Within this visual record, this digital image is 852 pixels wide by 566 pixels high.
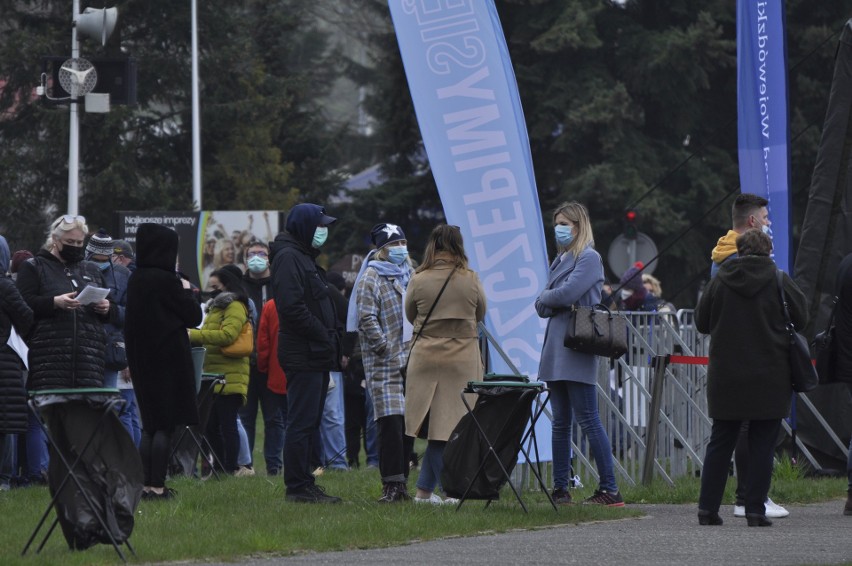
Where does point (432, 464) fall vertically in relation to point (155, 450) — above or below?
below

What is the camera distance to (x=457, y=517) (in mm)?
9984

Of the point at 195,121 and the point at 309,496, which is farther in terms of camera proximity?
the point at 195,121

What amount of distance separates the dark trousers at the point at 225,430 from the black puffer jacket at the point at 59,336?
9.10 ft

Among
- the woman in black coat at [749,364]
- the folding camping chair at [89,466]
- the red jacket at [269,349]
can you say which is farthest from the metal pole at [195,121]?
the folding camping chair at [89,466]

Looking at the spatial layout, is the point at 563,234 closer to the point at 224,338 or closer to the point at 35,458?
the point at 224,338

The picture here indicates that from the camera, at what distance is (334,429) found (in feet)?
50.7

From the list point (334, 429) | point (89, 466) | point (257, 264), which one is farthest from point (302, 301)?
point (334, 429)

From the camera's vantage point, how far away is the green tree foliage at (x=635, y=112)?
35.9 metres

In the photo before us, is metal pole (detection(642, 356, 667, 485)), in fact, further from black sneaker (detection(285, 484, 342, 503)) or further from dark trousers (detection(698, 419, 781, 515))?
black sneaker (detection(285, 484, 342, 503))

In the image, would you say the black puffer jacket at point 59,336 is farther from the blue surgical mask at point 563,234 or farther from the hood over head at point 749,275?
the hood over head at point 749,275

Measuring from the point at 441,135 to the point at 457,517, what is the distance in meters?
3.25

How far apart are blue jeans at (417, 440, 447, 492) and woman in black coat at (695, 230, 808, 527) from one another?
175cm

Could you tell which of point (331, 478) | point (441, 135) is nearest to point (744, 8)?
point (441, 135)

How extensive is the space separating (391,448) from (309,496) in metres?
0.61
